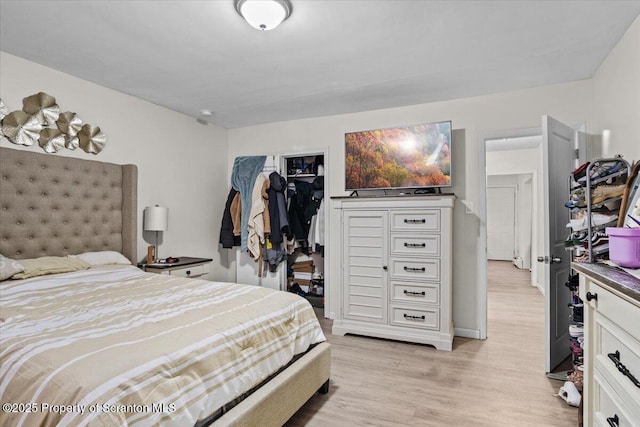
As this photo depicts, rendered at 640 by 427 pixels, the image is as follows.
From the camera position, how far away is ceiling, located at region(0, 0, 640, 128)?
206 centimetres

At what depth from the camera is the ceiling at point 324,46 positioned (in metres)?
2.06

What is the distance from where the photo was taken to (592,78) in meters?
3.01

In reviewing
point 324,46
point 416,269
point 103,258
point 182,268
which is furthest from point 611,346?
point 103,258

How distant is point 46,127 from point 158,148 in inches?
42.6

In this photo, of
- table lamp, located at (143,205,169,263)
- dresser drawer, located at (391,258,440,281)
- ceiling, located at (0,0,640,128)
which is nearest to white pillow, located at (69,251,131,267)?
table lamp, located at (143,205,169,263)

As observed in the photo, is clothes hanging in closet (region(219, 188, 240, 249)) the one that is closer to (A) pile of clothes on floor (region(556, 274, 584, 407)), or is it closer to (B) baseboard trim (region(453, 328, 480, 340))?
(B) baseboard trim (region(453, 328, 480, 340))

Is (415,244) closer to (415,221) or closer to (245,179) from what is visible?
(415,221)

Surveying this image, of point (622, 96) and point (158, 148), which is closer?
point (622, 96)

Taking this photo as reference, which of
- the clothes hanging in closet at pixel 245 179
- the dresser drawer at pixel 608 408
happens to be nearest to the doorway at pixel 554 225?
the dresser drawer at pixel 608 408

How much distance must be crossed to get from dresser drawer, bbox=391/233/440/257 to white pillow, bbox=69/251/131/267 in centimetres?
250

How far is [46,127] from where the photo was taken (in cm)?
283

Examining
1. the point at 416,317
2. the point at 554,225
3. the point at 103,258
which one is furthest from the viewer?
the point at 416,317

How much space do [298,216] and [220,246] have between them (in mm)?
1186

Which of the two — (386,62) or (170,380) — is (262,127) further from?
(170,380)
